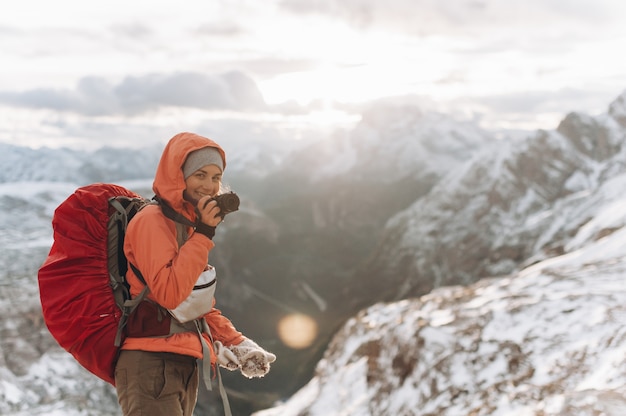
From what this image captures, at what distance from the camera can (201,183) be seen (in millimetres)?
5078

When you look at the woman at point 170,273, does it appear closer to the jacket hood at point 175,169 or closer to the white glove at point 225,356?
the jacket hood at point 175,169

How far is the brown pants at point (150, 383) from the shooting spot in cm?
470

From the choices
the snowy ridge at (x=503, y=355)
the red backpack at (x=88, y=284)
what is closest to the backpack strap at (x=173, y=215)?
the red backpack at (x=88, y=284)

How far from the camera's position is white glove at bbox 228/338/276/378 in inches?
228

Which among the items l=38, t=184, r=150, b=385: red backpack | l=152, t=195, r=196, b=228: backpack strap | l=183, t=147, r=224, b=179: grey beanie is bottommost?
l=38, t=184, r=150, b=385: red backpack

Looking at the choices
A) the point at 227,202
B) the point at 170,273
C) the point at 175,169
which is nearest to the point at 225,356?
the point at 170,273

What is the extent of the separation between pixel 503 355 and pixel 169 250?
45.2 feet

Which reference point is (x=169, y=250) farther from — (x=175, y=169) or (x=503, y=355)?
(x=503, y=355)

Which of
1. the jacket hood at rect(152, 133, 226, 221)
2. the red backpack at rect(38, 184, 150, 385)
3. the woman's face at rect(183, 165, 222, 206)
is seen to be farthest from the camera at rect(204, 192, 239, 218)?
the red backpack at rect(38, 184, 150, 385)

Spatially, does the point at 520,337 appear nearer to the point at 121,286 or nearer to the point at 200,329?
the point at 200,329

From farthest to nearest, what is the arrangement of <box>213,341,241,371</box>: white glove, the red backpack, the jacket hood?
<box>213,341,241,371</box>: white glove < the jacket hood < the red backpack

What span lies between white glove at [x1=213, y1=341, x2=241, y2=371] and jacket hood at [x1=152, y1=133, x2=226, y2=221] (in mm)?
1887

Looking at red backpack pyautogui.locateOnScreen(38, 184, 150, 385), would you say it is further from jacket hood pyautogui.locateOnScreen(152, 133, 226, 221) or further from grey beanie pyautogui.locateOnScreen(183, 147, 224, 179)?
grey beanie pyautogui.locateOnScreen(183, 147, 224, 179)

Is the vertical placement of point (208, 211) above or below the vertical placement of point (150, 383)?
above
